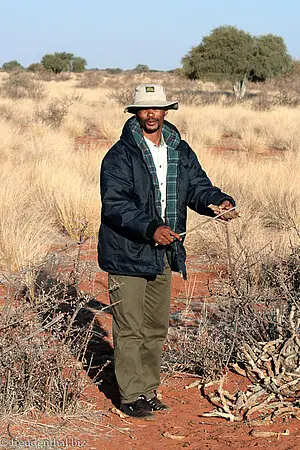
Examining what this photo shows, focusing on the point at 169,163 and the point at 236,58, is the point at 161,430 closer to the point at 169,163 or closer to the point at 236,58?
the point at 169,163

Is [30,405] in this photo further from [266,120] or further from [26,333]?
[266,120]

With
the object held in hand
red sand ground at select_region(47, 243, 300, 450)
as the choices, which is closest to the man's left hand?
the object held in hand

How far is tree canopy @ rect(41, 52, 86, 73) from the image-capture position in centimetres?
7062

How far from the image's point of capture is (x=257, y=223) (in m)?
8.87

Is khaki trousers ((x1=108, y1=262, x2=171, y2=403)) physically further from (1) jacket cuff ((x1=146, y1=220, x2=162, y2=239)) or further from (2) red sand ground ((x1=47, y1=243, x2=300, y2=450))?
(1) jacket cuff ((x1=146, y1=220, x2=162, y2=239))

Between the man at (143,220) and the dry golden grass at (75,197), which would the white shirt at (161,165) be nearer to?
the man at (143,220)

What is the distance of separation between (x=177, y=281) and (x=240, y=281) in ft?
6.34

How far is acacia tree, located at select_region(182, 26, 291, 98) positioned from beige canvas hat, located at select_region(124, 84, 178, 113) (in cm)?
3363

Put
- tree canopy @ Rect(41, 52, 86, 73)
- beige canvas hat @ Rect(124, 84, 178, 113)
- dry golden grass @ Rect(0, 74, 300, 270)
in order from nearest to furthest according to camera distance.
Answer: beige canvas hat @ Rect(124, 84, 178, 113)
dry golden grass @ Rect(0, 74, 300, 270)
tree canopy @ Rect(41, 52, 86, 73)

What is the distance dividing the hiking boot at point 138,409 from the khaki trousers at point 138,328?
1.2 inches

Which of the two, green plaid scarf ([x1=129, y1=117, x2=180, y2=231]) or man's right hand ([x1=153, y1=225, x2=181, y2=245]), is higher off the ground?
green plaid scarf ([x1=129, y1=117, x2=180, y2=231])

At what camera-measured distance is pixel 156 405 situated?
14.1 feet

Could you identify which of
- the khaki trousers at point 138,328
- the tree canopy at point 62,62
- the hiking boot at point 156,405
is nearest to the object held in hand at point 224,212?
the khaki trousers at point 138,328

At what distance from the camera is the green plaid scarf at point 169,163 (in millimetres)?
4016
